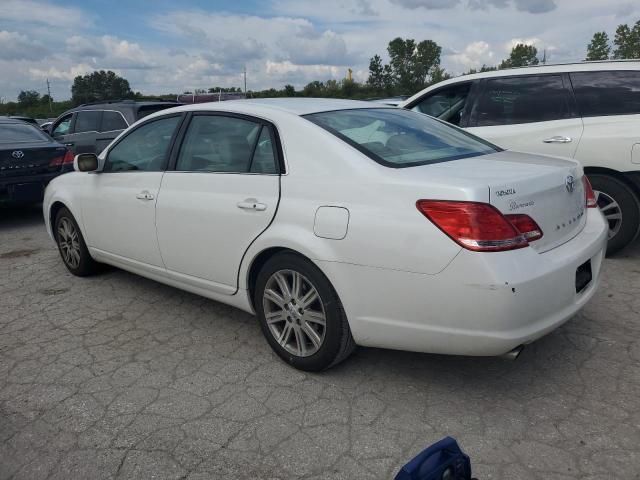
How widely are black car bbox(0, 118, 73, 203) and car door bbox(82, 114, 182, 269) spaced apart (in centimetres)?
332

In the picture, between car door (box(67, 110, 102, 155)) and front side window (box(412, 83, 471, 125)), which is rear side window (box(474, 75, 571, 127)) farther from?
→ car door (box(67, 110, 102, 155))

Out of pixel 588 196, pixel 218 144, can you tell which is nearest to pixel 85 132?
pixel 218 144

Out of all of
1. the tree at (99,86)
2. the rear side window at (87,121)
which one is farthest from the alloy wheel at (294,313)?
the tree at (99,86)

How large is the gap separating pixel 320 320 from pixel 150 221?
1613 millimetres

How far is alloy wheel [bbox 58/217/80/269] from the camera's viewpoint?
5.06 meters

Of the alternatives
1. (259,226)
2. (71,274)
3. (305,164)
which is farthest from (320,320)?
(71,274)

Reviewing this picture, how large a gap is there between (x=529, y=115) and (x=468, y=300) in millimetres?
3568

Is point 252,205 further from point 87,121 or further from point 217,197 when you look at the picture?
point 87,121

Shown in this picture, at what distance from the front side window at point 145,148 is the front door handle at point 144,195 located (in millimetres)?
174

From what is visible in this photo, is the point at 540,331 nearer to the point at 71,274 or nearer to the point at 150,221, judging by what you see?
the point at 150,221

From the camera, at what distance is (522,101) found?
5523 mm

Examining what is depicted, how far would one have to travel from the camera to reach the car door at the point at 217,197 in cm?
330

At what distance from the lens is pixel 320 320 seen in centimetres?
305

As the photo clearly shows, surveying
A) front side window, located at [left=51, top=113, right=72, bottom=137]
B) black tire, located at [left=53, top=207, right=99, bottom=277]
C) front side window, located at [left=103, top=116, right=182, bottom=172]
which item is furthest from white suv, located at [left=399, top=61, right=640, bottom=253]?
front side window, located at [left=51, top=113, right=72, bottom=137]
